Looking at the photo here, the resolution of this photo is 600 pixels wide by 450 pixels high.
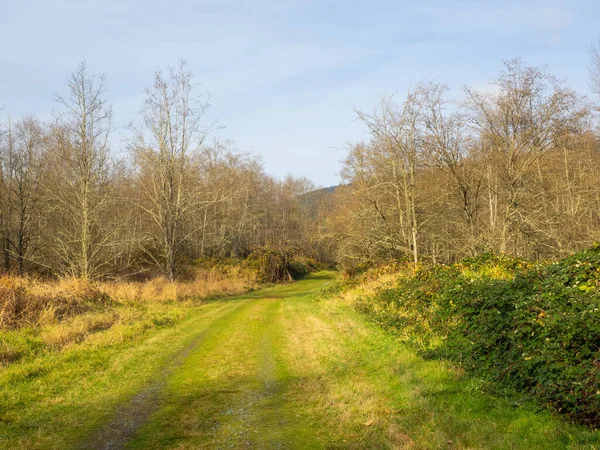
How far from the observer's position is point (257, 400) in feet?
22.6

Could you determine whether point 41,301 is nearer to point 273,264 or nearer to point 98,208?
point 98,208

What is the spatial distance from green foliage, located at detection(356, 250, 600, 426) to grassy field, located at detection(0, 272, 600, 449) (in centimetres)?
38

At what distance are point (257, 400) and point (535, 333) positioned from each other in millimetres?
4431

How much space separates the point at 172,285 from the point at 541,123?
1904cm

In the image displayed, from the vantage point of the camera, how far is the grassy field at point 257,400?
5.18 meters

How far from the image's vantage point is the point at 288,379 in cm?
805

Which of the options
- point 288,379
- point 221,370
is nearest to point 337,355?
point 288,379

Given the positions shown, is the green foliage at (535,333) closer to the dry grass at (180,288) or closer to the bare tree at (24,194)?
the dry grass at (180,288)

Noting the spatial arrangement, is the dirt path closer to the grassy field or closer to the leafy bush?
the grassy field

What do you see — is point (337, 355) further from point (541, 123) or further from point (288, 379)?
point (541, 123)

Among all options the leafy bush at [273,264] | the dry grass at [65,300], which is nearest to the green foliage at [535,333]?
the dry grass at [65,300]

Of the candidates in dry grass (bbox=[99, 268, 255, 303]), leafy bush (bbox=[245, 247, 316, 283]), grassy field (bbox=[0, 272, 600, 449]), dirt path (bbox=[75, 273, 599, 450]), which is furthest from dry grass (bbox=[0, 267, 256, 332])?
leafy bush (bbox=[245, 247, 316, 283])

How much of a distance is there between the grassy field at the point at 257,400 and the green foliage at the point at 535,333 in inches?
14.9

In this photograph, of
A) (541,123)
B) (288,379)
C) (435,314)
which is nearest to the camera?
(288,379)
